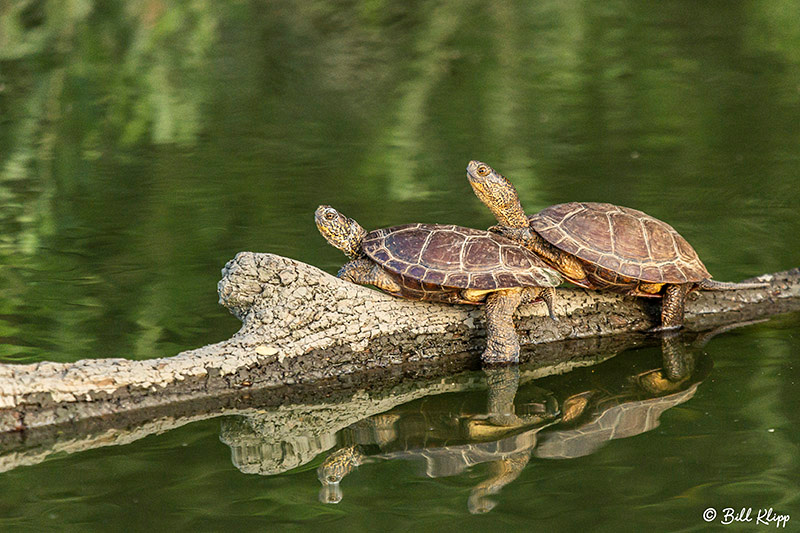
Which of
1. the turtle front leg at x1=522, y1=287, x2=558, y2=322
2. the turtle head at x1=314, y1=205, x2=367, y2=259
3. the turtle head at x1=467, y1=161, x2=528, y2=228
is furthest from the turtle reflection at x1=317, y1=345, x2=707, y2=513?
the turtle head at x1=314, y1=205, x2=367, y2=259

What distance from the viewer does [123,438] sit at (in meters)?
4.52

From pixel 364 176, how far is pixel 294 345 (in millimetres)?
4403

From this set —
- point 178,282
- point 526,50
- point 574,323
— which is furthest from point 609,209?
point 526,50

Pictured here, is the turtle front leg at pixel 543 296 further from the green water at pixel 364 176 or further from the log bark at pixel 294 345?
the green water at pixel 364 176

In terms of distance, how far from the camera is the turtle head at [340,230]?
18.2 ft

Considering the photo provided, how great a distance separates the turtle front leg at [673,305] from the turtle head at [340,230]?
1.77 metres

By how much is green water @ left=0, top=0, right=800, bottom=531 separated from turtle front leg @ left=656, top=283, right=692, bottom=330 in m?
0.26

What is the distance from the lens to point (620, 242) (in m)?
5.48

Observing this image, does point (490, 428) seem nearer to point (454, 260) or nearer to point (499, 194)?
point (454, 260)

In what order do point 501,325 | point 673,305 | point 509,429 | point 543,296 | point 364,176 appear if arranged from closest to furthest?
point 509,429 → point 501,325 → point 543,296 → point 673,305 → point 364,176

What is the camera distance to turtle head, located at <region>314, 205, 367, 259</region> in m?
5.56

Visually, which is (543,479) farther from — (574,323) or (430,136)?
(430,136)
